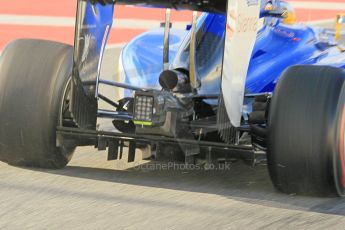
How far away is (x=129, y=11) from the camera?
600 inches

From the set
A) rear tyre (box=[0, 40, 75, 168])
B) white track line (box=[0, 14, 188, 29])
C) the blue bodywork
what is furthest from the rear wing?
white track line (box=[0, 14, 188, 29])

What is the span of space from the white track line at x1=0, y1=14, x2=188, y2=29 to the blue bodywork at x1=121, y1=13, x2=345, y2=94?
6.44 meters

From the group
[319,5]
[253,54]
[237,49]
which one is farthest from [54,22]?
[237,49]

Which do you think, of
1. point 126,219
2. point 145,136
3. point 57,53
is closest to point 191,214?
point 126,219

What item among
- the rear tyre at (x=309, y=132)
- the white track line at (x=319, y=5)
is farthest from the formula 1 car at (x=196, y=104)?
the white track line at (x=319, y=5)

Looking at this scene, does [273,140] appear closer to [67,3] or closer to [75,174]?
[75,174]

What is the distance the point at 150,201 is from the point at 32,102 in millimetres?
1122

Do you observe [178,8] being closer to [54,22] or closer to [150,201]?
[150,201]

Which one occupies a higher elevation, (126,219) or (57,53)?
(57,53)

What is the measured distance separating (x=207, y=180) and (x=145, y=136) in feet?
2.16

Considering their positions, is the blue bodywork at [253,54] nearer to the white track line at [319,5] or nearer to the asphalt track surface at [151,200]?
the asphalt track surface at [151,200]

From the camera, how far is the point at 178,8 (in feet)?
18.7

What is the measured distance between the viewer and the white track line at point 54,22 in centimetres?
1396

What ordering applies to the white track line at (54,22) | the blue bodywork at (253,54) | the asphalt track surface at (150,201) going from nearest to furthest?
1. the asphalt track surface at (150,201)
2. the blue bodywork at (253,54)
3. the white track line at (54,22)
